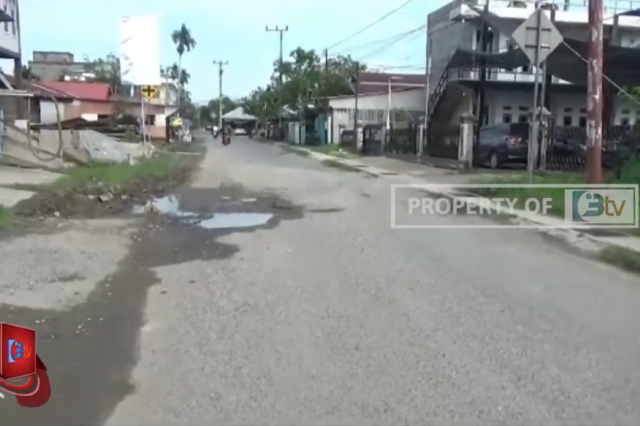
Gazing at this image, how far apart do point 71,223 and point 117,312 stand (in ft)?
18.8

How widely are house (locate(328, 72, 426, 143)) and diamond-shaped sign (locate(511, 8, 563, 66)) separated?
32.1 m

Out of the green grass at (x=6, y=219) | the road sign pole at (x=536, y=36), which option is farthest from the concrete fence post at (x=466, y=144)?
the green grass at (x=6, y=219)

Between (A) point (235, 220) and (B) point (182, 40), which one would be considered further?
(B) point (182, 40)

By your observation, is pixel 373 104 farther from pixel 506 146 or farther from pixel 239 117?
pixel 239 117

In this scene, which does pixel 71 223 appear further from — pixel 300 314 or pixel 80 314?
pixel 300 314

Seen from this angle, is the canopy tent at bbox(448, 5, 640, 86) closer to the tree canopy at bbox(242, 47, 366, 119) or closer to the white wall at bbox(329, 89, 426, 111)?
the white wall at bbox(329, 89, 426, 111)

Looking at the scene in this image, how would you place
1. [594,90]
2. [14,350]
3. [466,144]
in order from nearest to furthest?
[14,350] → [594,90] → [466,144]

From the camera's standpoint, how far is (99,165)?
2378cm

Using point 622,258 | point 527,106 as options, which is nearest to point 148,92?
point 527,106

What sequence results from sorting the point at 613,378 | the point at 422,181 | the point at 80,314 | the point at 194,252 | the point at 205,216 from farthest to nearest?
1. the point at 422,181
2. the point at 205,216
3. the point at 194,252
4. the point at 80,314
5. the point at 613,378

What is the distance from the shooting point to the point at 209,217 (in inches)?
528

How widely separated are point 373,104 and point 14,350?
168 ft

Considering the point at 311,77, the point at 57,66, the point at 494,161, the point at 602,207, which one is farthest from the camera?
the point at 57,66

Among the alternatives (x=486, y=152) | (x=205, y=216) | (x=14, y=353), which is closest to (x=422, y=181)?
(x=486, y=152)
